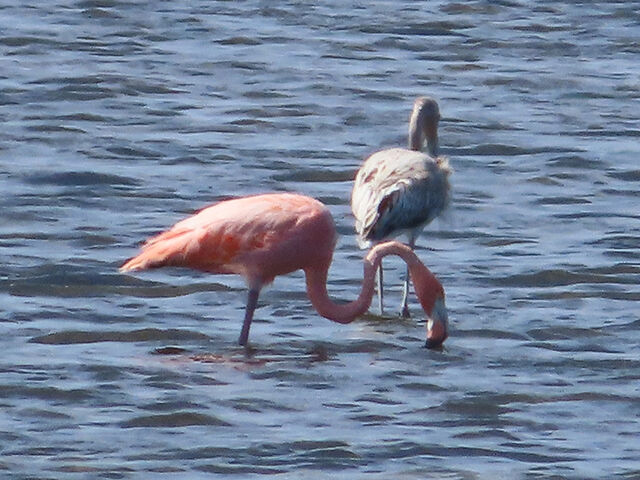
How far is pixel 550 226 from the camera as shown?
38.1 feet

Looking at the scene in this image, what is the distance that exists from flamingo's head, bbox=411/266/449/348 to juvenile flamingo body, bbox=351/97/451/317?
0.78 metres

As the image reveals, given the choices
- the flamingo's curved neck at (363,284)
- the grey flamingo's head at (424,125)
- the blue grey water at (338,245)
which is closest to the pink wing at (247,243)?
the flamingo's curved neck at (363,284)

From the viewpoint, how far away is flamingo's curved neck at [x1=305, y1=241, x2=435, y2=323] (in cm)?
927

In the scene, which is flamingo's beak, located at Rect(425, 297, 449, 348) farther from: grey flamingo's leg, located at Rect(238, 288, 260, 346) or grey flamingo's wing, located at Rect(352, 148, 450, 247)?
grey flamingo's wing, located at Rect(352, 148, 450, 247)

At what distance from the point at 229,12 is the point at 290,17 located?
57 centimetres

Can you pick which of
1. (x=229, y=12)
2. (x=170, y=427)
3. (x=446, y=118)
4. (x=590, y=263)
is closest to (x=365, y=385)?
(x=170, y=427)

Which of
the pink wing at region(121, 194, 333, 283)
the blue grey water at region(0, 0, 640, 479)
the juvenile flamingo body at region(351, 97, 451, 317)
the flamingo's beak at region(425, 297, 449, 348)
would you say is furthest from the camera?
the juvenile flamingo body at region(351, 97, 451, 317)

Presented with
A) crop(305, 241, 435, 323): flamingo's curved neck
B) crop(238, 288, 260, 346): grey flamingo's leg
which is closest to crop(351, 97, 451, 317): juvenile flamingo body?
crop(305, 241, 435, 323): flamingo's curved neck

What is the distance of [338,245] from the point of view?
1123cm

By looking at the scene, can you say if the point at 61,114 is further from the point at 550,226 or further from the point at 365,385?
the point at 365,385

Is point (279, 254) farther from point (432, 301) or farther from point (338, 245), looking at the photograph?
point (338, 245)

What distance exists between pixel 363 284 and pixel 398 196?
0.93m

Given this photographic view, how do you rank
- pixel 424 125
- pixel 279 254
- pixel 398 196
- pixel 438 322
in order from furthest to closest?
pixel 424 125 → pixel 398 196 → pixel 279 254 → pixel 438 322

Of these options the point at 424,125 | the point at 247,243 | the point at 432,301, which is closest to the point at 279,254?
the point at 247,243
